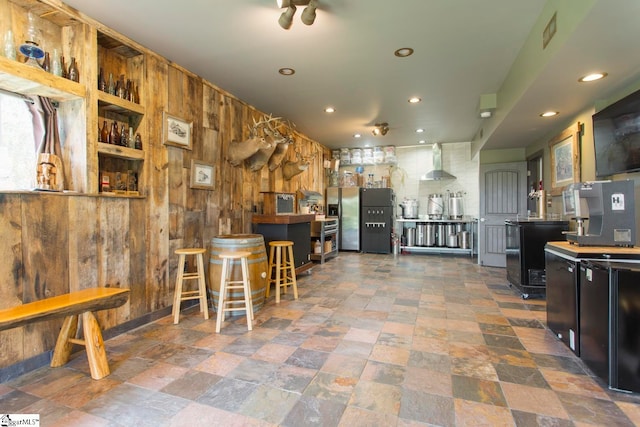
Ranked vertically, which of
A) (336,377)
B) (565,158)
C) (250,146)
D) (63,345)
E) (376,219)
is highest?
(250,146)

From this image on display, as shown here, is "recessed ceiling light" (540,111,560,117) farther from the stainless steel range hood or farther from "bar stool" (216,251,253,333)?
"bar stool" (216,251,253,333)

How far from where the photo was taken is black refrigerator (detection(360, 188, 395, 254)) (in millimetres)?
7535

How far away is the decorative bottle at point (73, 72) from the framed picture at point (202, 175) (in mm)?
1270

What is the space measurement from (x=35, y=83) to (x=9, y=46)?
0.26 metres

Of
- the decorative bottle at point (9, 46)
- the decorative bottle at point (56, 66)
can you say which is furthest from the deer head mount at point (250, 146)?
the decorative bottle at point (9, 46)

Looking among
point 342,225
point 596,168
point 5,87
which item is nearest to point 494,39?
point 596,168

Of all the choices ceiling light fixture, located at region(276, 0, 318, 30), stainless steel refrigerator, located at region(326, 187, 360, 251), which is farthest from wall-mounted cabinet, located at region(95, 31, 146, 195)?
stainless steel refrigerator, located at region(326, 187, 360, 251)

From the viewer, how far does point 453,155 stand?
752cm

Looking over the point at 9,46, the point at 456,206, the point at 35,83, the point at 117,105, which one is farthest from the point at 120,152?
A: the point at 456,206

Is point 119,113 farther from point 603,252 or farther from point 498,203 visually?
point 498,203

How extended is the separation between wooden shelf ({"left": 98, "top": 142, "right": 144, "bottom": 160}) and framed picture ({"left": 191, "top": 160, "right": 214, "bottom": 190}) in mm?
654

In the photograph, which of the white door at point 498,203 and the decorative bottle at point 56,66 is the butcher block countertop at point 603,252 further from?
the decorative bottle at point 56,66

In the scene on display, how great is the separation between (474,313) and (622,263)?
1495 mm

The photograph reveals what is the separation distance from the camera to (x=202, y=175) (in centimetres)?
368
